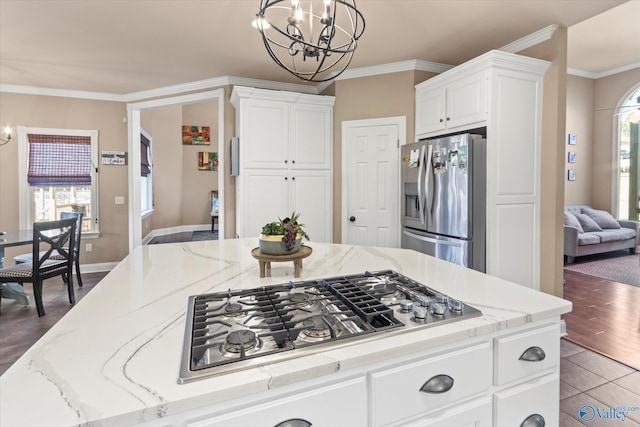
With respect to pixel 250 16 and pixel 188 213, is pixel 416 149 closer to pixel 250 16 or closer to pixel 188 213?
pixel 250 16

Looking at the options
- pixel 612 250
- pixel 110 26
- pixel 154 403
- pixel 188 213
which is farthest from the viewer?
pixel 188 213

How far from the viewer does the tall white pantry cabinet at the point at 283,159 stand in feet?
11.4

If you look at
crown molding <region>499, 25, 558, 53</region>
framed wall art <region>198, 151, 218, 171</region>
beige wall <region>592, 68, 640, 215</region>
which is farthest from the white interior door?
framed wall art <region>198, 151, 218, 171</region>

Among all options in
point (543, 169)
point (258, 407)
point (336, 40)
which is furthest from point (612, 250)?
point (258, 407)

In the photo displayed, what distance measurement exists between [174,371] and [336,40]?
307 cm

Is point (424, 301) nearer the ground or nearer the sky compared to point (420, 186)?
nearer the ground

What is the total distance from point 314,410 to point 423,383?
12.7 inches

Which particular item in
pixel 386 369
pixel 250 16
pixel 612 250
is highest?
pixel 250 16

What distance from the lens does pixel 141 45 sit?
10.6ft

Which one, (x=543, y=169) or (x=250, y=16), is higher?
(x=250, y=16)

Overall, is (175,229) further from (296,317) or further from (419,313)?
(419,313)

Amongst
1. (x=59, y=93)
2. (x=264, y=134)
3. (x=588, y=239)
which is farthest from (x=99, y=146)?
(x=588, y=239)

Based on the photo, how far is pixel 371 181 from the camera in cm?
373

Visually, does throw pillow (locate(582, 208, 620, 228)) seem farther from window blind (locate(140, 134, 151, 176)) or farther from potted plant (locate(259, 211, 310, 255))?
window blind (locate(140, 134, 151, 176))
